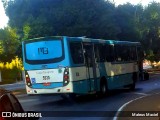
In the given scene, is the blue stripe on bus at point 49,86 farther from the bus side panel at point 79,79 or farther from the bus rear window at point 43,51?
the bus rear window at point 43,51

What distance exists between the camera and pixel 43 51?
21.4 m

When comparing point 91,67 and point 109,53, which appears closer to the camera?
point 91,67

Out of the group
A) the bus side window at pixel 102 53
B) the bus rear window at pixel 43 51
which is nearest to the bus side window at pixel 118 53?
the bus side window at pixel 102 53

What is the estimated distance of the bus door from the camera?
888 inches

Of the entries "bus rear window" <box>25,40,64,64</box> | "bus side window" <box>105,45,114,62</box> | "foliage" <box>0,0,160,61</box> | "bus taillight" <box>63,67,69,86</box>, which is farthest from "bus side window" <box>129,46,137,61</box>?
"bus taillight" <box>63,67,69,86</box>

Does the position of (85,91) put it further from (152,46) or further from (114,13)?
(152,46)

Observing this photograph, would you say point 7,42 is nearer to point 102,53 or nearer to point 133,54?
point 133,54

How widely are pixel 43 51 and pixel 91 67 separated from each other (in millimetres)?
2898

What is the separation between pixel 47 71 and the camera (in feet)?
69.7

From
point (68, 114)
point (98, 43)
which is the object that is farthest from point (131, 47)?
point (68, 114)

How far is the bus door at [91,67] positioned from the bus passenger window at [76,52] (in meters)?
0.47

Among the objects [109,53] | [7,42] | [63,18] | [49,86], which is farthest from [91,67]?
[7,42]

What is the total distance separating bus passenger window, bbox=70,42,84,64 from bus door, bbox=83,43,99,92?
47 centimetres

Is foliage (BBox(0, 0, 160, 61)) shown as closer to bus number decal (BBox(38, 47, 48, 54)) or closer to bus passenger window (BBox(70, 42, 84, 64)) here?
bus passenger window (BBox(70, 42, 84, 64))
